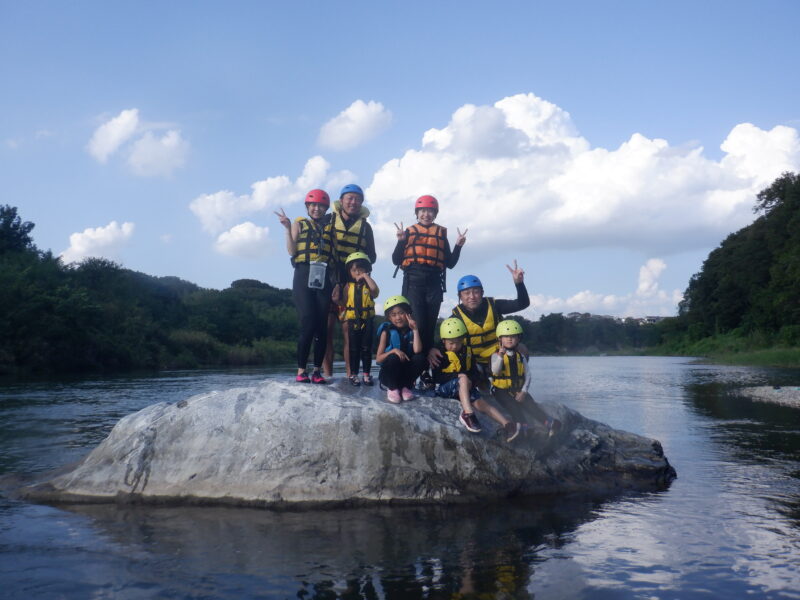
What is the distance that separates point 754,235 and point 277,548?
5758cm

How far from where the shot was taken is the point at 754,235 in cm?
5397

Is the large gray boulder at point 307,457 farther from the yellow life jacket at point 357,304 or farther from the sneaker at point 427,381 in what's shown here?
the yellow life jacket at point 357,304

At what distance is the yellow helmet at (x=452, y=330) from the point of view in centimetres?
724

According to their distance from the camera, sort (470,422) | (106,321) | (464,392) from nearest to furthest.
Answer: (470,422) → (464,392) → (106,321)

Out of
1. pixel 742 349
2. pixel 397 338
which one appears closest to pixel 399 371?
pixel 397 338

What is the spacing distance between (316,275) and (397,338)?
1.25 m

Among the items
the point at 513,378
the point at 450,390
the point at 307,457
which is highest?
the point at 513,378

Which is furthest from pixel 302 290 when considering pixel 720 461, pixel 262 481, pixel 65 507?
pixel 720 461

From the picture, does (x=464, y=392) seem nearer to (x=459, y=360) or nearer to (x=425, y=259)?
(x=459, y=360)

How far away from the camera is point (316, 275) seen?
25.3 ft

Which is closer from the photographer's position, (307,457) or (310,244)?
(307,457)

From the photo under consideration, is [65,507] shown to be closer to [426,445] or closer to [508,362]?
[426,445]

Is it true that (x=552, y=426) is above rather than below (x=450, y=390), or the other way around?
below

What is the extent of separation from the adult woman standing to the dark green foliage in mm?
31596
